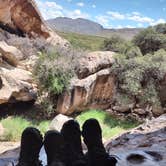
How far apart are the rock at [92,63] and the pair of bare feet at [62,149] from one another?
8571mm

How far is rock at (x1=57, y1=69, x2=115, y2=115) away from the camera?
34.2 feet

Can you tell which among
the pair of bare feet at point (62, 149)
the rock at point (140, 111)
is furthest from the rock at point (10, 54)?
the pair of bare feet at point (62, 149)

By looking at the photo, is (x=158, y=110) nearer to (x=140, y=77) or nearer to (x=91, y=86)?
(x=140, y=77)

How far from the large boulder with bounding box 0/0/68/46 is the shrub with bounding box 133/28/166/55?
4.99m

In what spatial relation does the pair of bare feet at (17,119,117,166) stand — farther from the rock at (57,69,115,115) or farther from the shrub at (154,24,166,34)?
the shrub at (154,24,166,34)

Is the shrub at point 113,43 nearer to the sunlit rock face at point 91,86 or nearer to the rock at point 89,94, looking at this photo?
the sunlit rock face at point 91,86

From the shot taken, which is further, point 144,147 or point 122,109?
point 122,109

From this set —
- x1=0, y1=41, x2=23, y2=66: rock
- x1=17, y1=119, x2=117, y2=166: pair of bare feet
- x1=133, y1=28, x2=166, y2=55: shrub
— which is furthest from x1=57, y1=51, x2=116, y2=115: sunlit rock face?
x1=17, y1=119, x2=117, y2=166: pair of bare feet

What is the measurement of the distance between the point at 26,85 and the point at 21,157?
8.69m

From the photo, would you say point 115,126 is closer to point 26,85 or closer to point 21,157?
point 26,85

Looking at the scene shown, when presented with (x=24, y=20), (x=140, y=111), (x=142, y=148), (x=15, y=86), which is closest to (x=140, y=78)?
(x=140, y=111)

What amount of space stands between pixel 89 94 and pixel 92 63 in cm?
95

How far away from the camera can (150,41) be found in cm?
1788

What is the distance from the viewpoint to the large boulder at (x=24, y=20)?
1348 centimetres
